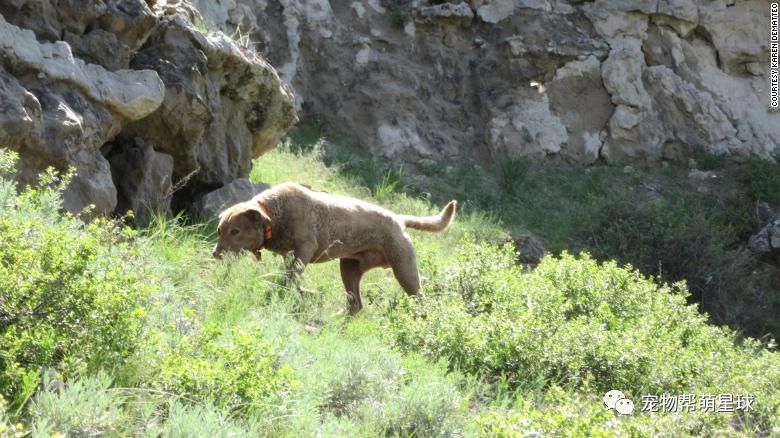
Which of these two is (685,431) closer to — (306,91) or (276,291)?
(276,291)

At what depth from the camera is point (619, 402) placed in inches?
228

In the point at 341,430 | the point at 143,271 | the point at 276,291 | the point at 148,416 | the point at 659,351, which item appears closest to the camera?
the point at 148,416

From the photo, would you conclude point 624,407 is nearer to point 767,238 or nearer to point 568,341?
point 568,341

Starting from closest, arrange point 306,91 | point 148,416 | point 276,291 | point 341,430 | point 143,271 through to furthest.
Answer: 1. point 148,416
2. point 341,430
3. point 143,271
4. point 276,291
5. point 306,91

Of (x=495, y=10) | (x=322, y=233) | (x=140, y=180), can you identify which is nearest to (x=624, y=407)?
(x=322, y=233)

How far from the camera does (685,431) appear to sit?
5.37m

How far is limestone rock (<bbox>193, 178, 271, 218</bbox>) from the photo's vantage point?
9.07 meters

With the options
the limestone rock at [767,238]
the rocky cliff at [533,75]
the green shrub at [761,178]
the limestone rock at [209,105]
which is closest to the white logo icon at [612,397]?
the limestone rock at [209,105]

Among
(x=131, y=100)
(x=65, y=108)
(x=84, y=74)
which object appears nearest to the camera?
(x=65, y=108)

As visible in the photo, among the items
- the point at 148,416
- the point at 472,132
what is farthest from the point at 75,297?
the point at 472,132

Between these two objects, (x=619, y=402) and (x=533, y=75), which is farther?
(x=533, y=75)

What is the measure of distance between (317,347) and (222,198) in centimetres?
367

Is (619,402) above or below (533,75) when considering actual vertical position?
above

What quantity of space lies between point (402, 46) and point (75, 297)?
14471 millimetres
